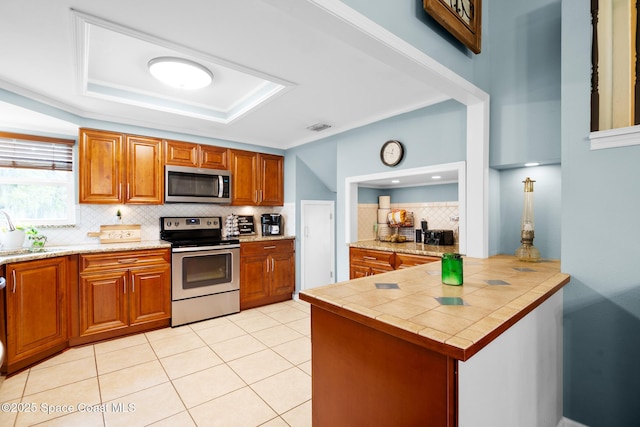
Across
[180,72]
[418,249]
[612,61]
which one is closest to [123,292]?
[180,72]

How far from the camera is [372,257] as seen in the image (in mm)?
3203

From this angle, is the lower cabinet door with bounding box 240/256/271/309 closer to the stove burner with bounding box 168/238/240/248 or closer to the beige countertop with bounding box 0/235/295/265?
the stove burner with bounding box 168/238/240/248

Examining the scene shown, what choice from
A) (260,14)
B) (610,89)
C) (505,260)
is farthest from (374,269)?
(260,14)

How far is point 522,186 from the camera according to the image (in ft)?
8.11

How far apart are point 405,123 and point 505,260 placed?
160cm

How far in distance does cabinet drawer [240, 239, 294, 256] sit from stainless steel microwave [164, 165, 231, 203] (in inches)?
27.3

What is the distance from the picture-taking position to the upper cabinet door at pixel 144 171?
3422 millimetres

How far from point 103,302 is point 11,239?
95 centimetres

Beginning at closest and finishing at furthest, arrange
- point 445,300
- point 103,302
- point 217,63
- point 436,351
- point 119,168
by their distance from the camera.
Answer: point 436,351 → point 445,300 → point 217,63 → point 103,302 → point 119,168

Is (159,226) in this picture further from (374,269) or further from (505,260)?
(505,260)

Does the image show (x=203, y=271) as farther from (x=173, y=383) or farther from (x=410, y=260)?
(x=410, y=260)

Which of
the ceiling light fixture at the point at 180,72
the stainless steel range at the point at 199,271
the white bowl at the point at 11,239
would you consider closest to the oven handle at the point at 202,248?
the stainless steel range at the point at 199,271

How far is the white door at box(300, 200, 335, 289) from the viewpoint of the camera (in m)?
4.56

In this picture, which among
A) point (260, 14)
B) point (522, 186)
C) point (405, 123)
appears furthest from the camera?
point (405, 123)
